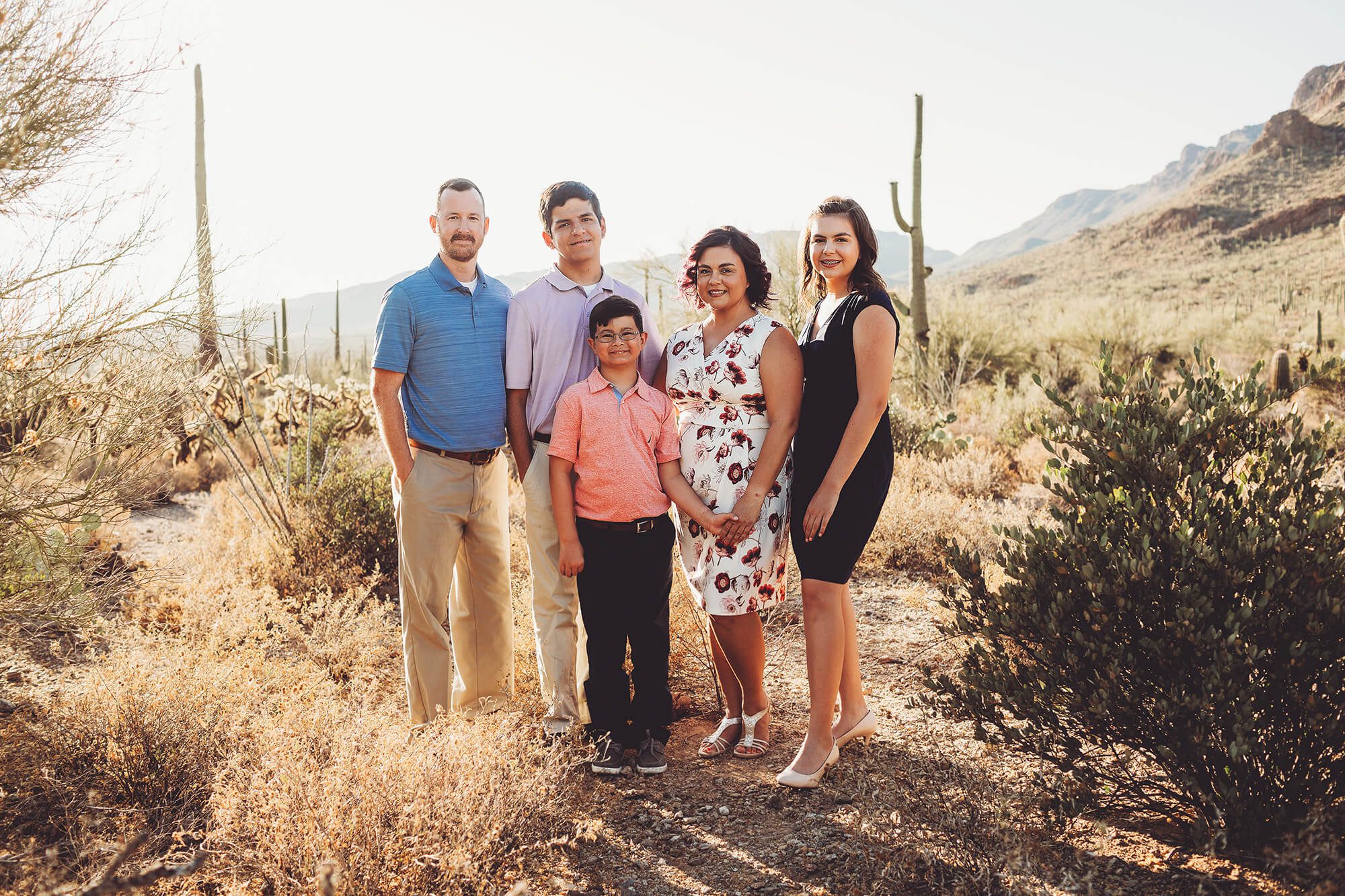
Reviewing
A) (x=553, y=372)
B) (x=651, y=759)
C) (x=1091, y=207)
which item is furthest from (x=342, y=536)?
(x=1091, y=207)

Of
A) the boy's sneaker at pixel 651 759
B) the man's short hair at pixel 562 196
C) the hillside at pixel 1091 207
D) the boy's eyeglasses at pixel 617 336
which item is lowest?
the boy's sneaker at pixel 651 759

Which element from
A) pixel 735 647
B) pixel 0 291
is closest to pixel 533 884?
pixel 735 647

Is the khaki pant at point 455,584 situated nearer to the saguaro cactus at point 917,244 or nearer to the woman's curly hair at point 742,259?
the woman's curly hair at point 742,259

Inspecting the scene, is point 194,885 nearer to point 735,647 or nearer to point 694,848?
point 694,848

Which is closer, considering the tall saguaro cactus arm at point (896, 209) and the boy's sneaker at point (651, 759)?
the boy's sneaker at point (651, 759)

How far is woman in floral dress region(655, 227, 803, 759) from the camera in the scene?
11.5 ft

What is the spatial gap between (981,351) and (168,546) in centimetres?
1460

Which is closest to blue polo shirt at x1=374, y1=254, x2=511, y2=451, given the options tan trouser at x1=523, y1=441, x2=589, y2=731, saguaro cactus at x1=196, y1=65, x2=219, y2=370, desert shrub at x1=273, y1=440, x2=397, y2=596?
tan trouser at x1=523, y1=441, x2=589, y2=731

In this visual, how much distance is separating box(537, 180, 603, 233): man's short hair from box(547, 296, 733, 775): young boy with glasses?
1.66 feet

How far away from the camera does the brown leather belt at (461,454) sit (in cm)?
380

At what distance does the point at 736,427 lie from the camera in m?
3.60

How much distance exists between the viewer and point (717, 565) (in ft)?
11.8

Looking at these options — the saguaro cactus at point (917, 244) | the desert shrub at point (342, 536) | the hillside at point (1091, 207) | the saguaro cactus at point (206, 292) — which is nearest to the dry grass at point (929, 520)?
the desert shrub at point (342, 536)

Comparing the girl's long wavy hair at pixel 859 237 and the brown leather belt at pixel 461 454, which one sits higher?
the girl's long wavy hair at pixel 859 237
